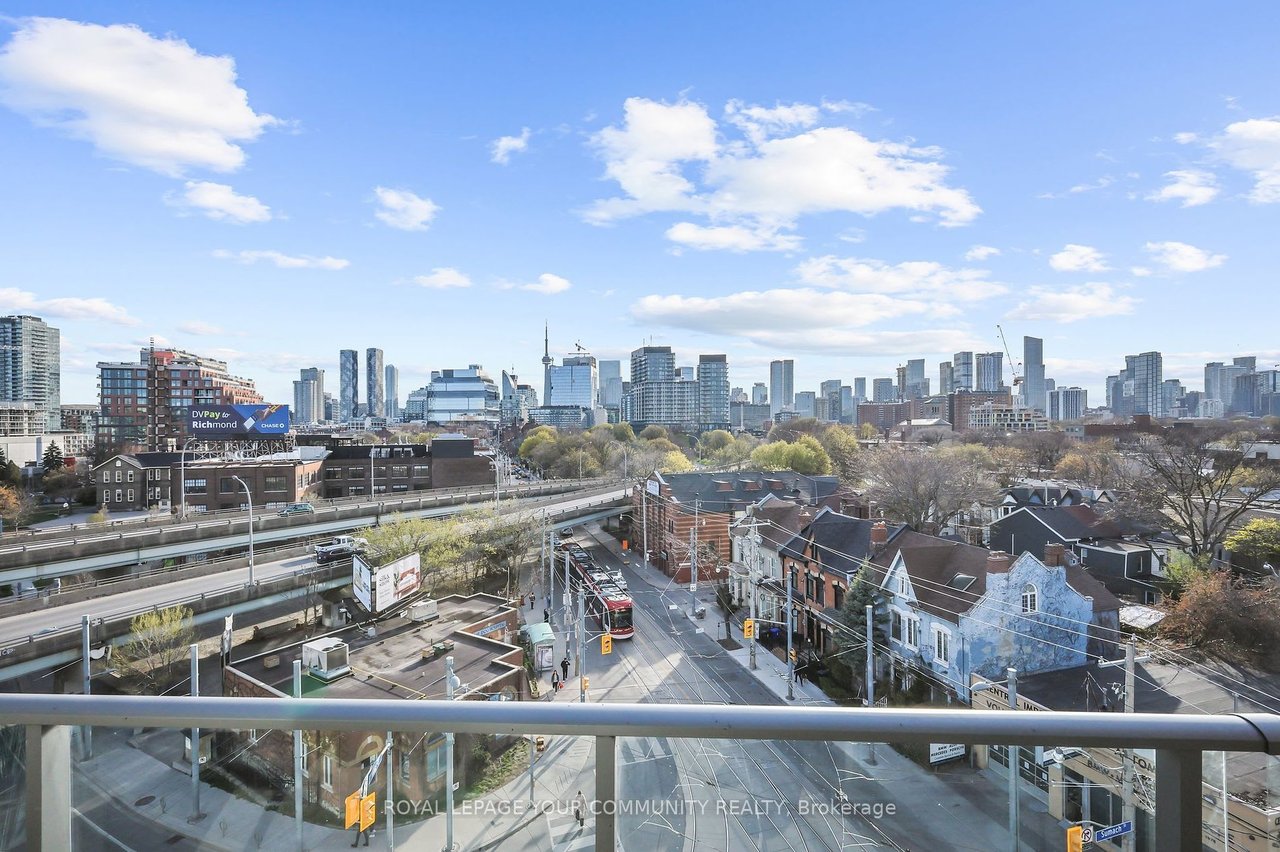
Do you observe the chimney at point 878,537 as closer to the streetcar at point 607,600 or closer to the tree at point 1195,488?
the streetcar at point 607,600

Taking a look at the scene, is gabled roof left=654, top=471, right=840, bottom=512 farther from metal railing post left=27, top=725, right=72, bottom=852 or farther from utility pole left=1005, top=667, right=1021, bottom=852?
metal railing post left=27, top=725, right=72, bottom=852

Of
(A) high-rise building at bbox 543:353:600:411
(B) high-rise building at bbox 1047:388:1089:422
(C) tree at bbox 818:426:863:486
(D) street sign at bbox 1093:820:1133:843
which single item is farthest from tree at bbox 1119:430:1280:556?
(B) high-rise building at bbox 1047:388:1089:422

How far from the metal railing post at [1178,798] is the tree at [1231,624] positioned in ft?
65.9

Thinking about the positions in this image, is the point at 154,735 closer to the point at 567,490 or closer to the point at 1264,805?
the point at 1264,805

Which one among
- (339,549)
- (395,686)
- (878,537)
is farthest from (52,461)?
(878,537)

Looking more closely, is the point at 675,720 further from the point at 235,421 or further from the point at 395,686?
the point at 235,421

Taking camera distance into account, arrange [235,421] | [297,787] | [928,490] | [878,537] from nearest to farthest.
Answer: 1. [297,787]
2. [878,537]
3. [928,490]
4. [235,421]

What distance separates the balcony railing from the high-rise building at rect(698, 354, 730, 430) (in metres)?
139

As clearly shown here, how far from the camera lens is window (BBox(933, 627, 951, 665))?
52.6 feet

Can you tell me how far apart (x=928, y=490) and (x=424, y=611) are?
1028 inches

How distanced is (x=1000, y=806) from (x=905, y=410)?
6175 inches

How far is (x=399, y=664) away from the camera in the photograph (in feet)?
45.3

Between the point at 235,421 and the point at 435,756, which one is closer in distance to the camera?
the point at 435,756

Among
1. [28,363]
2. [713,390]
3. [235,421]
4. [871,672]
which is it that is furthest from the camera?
[713,390]
